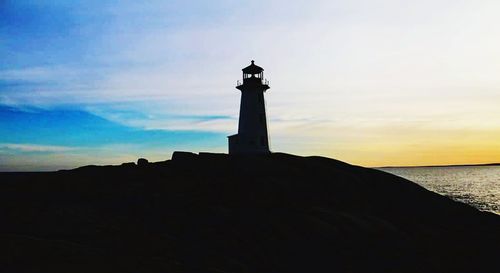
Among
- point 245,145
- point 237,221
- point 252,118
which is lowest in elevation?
point 237,221

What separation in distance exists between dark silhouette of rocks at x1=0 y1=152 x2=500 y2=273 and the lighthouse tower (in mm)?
9913

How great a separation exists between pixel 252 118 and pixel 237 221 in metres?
22.7

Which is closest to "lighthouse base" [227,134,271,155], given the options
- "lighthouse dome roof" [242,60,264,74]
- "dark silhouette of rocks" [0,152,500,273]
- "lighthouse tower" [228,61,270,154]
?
"lighthouse tower" [228,61,270,154]

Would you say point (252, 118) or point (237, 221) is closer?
point (237, 221)

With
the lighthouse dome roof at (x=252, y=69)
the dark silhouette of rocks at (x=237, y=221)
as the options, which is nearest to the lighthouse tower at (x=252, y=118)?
the lighthouse dome roof at (x=252, y=69)

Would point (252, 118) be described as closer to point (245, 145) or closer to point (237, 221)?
point (245, 145)

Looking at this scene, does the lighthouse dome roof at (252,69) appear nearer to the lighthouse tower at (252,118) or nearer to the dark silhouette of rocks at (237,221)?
the lighthouse tower at (252,118)

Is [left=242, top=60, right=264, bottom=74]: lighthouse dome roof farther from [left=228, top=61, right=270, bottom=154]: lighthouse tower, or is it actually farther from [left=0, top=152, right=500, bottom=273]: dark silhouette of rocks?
[left=0, top=152, right=500, bottom=273]: dark silhouette of rocks

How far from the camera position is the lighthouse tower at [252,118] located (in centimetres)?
4172

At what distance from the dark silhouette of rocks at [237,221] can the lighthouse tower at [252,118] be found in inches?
390

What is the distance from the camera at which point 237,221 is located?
2020cm

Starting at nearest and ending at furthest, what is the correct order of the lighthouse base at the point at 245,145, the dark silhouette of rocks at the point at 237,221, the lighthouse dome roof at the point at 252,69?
the dark silhouette of rocks at the point at 237,221, the lighthouse base at the point at 245,145, the lighthouse dome roof at the point at 252,69

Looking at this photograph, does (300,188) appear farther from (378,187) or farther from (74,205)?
(74,205)

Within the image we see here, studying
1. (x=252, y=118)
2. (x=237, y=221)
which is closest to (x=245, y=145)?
(x=252, y=118)
